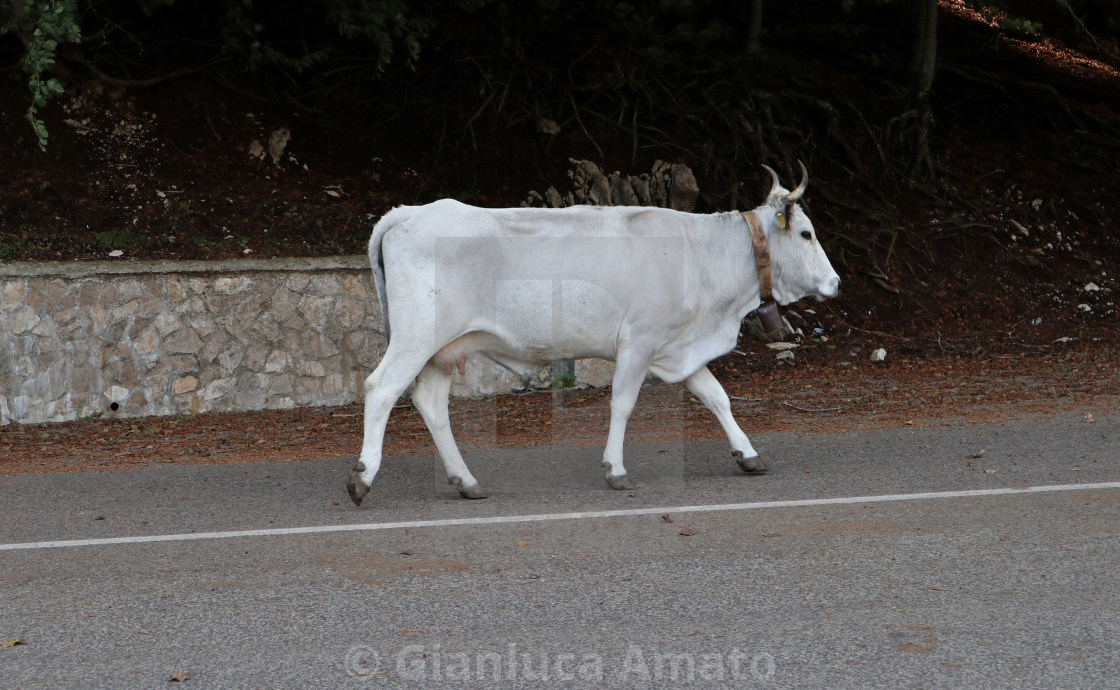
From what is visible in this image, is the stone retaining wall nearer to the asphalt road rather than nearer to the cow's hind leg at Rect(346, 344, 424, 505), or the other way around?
the asphalt road

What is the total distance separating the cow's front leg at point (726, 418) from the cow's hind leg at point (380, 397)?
1.82 metres

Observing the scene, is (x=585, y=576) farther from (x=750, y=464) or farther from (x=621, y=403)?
Answer: (x=750, y=464)

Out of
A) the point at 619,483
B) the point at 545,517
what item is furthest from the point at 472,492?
the point at 619,483

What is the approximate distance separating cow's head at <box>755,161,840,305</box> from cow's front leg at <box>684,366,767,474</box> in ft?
2.82

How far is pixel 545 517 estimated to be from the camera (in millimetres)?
6543

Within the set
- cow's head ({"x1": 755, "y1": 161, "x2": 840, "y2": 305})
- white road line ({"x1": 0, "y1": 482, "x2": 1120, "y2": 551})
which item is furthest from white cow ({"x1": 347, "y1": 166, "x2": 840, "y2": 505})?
white road line ({"x1": 0, "y1": 482, "x2": 1120, "y2": 551})

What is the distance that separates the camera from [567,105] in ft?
53.0

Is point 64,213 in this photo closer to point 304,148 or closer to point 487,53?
point 304,148

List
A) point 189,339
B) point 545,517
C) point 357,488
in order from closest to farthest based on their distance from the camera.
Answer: point 545,517
point 357,488
point 189,339

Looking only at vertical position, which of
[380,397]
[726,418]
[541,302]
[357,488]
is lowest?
[357,488]

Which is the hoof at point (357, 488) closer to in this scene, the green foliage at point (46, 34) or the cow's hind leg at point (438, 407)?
the cow's hind leg at point (438, 407)

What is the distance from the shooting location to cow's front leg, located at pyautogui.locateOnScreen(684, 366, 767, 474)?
755 centimetres

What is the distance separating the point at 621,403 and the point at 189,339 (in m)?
5.21

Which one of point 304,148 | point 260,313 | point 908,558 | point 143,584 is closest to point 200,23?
point 304,148
